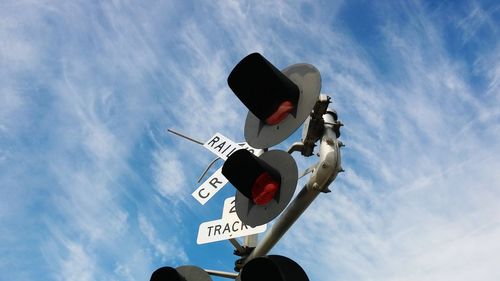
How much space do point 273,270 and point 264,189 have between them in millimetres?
504

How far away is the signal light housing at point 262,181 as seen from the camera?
104 inches

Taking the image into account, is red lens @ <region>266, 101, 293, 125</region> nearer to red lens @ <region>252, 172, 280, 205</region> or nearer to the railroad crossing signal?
the railroad crossing signal

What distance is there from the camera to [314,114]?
9.64ft

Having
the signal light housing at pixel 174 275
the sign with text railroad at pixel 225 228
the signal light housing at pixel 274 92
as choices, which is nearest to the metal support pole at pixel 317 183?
the signal light housing at pixel 274 92

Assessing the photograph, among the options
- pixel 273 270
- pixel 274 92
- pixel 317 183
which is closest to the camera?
pixel 273 270

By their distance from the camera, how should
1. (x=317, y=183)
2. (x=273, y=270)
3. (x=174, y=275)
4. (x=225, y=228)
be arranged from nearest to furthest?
(x=273, y=270) < (x=317, y=183) < (x=174, y=275) < (x=225, y=228)

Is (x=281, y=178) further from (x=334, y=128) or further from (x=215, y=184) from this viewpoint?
(x=215, y=184)

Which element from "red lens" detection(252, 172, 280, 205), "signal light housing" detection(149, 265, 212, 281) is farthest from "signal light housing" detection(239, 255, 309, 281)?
"signal light housing" detection(149, 265, 212, 281)

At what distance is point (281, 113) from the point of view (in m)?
2.84

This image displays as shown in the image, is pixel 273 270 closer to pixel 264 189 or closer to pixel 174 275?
pixel 264 189

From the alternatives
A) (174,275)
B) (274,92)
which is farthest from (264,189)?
(174,275)

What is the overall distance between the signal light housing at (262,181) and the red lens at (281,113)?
0.66 feet

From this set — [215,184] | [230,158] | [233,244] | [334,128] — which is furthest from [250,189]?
[215,184]

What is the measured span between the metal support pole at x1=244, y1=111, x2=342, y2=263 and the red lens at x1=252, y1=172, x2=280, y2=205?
161 mm
